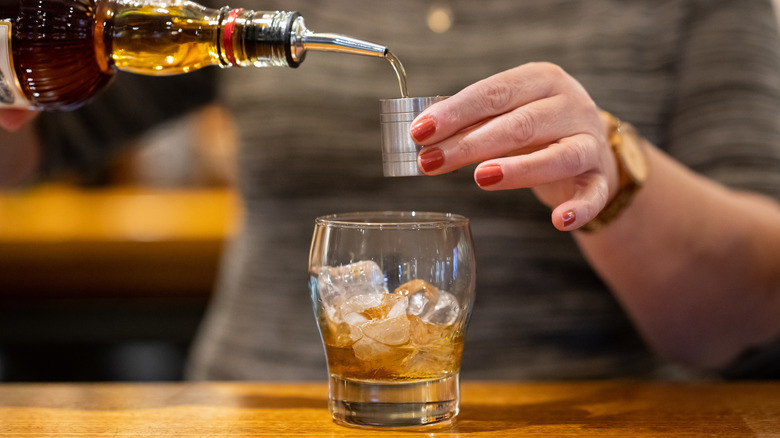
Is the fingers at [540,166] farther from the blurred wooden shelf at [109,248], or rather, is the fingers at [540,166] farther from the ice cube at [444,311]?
the blurred wooden shelf at [109,248]

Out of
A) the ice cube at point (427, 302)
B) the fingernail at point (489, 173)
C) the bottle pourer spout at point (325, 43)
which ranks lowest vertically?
the ice cube at point (427, 302)

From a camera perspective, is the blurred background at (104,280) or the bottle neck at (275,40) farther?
the blurred background at (104,280)

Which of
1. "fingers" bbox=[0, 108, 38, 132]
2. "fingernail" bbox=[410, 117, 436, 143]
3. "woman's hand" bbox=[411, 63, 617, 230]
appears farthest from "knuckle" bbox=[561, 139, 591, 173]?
"fingers" bbox=[0, 108, 38, 132]

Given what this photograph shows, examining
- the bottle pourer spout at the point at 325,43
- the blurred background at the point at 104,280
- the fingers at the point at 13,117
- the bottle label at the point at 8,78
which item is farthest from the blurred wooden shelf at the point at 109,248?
the bottle pourer spout at the point at 325,43

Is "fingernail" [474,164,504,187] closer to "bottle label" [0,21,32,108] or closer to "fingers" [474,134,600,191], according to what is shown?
"fingers" [474,134,600,191]

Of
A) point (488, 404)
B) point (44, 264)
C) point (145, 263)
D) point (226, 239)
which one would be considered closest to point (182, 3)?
point (488, 404)

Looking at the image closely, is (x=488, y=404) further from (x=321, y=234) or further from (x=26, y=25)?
(x=26, y=25)
